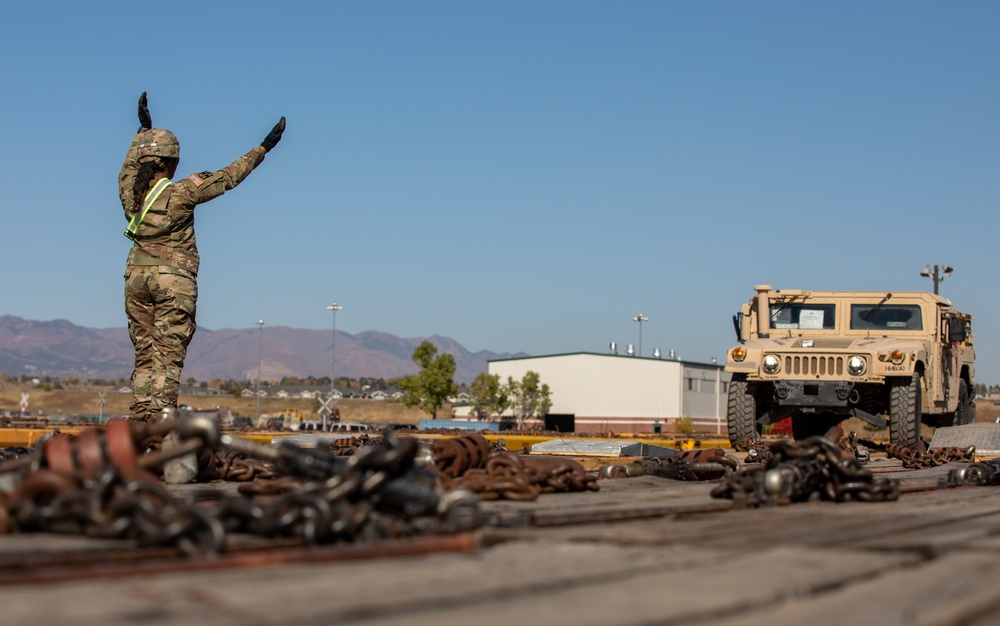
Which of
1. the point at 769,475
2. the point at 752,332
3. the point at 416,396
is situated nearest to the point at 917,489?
the point at 769,475

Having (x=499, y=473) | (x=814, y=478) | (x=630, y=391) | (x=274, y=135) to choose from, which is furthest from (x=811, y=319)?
(x=630, y=391)

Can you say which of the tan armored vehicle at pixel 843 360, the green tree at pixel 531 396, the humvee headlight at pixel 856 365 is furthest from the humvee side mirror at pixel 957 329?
the green tree at pixel 531 396

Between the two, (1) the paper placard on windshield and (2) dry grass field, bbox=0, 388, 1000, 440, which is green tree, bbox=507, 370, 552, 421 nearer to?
(2) dry grass field, bbox=0, 388, 1000, 440

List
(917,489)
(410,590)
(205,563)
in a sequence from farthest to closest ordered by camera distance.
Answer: (917,489)
(205,563)
(410,590)

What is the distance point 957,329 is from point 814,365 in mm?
3120

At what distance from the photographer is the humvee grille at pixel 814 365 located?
17.9 m

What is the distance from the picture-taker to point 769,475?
7227 mm

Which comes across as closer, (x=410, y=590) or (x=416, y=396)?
(x=410, y=590)

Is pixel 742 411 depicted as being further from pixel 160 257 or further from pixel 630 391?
pixel 630 391

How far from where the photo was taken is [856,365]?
17.7 metres

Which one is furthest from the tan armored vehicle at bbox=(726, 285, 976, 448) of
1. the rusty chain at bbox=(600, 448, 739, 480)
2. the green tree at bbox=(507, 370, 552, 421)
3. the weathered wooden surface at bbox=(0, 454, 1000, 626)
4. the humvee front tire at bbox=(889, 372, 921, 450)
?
the green tree at bbox=(507, 370, 552, 421)

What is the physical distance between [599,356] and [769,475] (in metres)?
83.6

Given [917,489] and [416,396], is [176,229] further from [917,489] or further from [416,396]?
[416,396]

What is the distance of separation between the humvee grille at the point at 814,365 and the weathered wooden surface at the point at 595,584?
12.3 metres
